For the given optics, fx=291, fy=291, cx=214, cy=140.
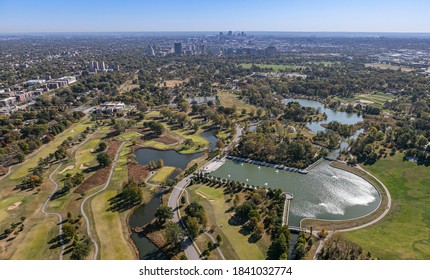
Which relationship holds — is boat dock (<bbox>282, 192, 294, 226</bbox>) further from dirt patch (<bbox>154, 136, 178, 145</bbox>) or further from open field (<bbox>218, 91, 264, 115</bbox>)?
open field (<bbox>218, 91, 264, 115</bbox>)

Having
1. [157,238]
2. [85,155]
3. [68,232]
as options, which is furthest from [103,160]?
[157,238]

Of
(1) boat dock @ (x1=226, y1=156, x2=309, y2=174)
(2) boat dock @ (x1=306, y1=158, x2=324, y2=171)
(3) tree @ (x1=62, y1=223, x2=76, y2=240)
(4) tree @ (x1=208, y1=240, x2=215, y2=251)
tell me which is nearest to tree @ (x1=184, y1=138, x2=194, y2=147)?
(1) boat dock @ (x1=226, y1=156, x2=309, y2=174)

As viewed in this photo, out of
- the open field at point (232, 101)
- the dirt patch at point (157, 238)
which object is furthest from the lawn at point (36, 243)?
the open field at point (232, 101)

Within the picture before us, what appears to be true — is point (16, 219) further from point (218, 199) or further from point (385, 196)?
point (385, 196)

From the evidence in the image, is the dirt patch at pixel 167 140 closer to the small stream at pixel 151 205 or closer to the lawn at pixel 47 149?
the small stream at pixel 151 205

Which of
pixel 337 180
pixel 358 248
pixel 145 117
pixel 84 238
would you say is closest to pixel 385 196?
pixel 337 180

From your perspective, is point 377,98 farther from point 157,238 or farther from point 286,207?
point 157,238
